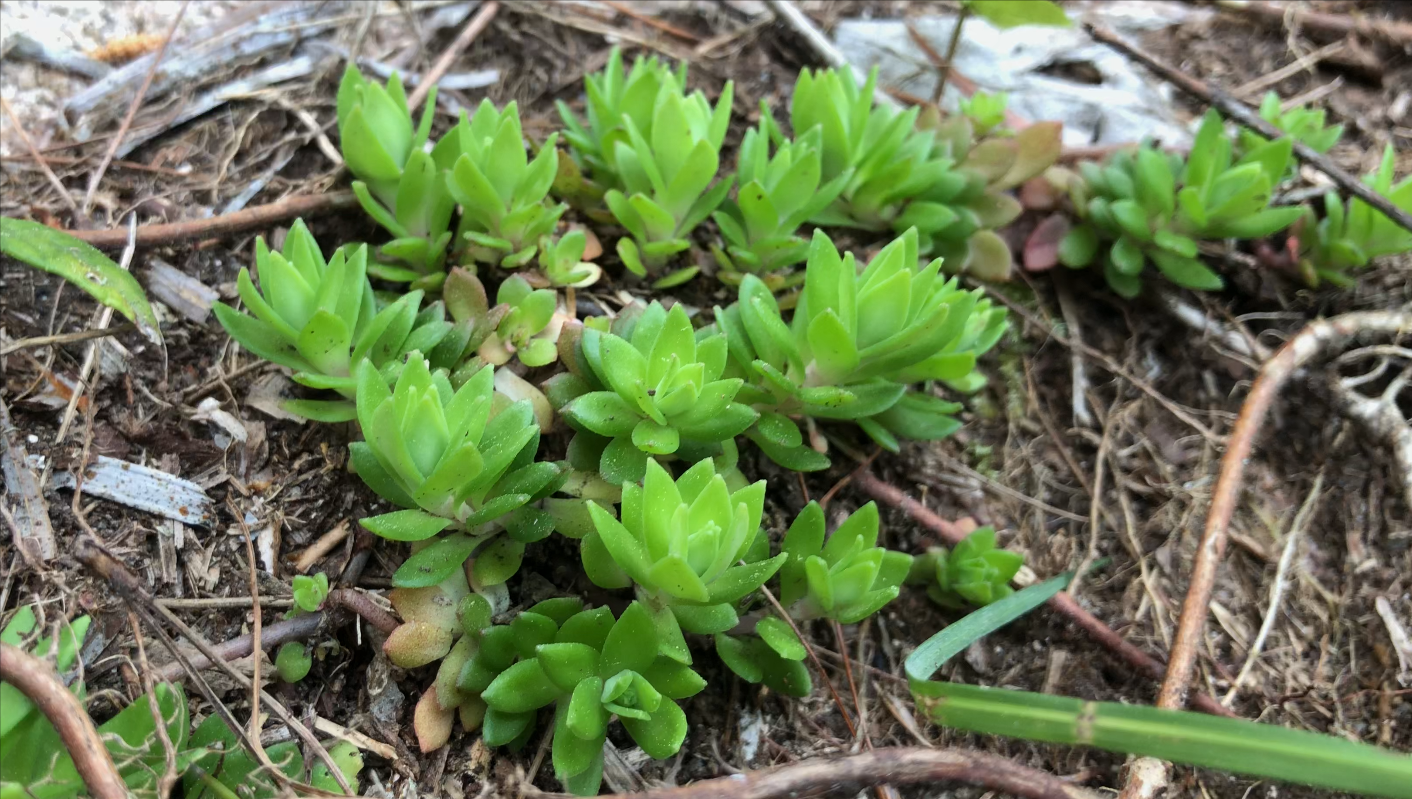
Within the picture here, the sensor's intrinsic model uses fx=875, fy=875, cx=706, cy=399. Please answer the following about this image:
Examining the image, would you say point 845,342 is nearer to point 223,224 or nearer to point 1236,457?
point 1236,457

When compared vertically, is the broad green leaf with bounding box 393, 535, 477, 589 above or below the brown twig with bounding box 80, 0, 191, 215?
below

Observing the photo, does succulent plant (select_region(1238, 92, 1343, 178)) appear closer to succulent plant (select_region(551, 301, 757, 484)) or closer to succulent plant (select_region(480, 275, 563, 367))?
succulent plant (select_region(551, 301, 757, 484))

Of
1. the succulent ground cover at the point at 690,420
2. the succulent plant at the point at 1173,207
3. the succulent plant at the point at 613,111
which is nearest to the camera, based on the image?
the succulent ground cover at the point at 690,420

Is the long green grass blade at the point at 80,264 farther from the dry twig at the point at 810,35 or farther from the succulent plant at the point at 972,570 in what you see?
the dry twig at the point at 810,35

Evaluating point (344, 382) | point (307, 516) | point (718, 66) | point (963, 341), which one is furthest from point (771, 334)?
point (718, 66)

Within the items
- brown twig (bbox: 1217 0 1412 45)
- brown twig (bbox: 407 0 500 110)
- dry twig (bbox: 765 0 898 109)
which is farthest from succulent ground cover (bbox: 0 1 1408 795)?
brown twig (bbox: 1217 0 1412 45)

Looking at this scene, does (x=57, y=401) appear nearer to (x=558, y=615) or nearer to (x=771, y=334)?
(x=558, y=615)

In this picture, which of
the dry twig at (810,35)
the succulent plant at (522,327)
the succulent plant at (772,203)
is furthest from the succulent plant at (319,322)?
the dry twig at (810,35)
